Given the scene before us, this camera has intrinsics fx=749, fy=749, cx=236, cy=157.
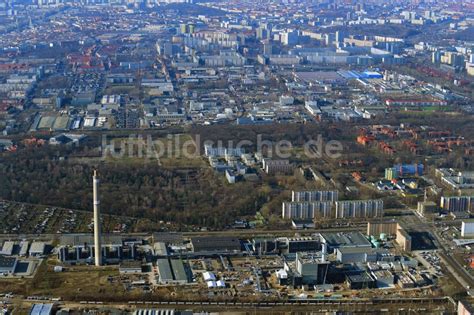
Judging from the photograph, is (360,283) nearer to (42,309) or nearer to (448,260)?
(448,260)

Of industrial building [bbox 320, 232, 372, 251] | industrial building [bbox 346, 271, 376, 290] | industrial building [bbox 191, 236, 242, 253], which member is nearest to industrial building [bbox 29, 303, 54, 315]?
industrial building [bbox 191, 236, 242, 253]

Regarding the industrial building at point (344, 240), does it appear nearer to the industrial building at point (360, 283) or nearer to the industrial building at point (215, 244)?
the industrial building at point (360, 283)

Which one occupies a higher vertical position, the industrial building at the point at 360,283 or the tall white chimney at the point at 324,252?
the tall white chimney at the point at 324,252

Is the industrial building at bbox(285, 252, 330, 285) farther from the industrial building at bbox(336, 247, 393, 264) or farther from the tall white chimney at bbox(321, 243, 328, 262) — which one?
the industrial building at bbox(336, 247, 393, 264)

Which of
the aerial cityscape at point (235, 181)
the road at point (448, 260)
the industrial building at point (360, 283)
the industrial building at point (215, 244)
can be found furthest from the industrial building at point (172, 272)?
the road at point (448, 260)

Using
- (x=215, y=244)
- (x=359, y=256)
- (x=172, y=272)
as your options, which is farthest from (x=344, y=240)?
(x=172, y=272)

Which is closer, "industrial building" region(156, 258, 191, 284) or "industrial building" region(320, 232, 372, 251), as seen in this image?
"industrial building" region(156, 258, 191, 284)

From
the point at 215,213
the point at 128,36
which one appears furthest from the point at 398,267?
the point at 128,36

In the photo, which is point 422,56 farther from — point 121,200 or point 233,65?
point 121,200
